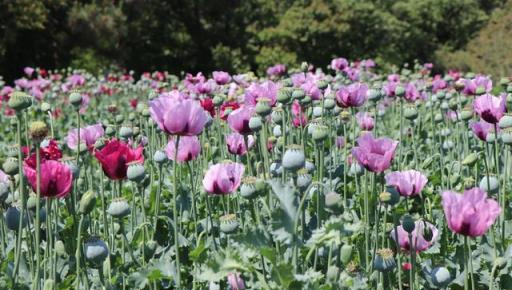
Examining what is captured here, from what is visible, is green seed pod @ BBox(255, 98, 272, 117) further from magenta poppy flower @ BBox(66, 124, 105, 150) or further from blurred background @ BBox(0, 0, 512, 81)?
blurred background @ BBox(0, 0, 512, 81)

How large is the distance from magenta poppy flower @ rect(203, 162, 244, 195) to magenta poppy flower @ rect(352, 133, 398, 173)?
27 cm

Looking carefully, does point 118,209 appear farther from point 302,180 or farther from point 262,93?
point 262,93

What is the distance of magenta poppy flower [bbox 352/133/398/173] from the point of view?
1.49 m

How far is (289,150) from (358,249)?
0.55 meters

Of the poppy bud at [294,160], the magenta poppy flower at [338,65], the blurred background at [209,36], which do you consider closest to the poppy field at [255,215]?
the poppy bud at [294,160]

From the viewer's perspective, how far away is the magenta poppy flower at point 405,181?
1.67 metres

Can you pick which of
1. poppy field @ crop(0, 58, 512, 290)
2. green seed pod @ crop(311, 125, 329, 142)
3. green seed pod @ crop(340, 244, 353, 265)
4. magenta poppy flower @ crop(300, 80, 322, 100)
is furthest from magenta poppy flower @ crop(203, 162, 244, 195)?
magenta poppy flower @ crop(300, 80, 322, 100)

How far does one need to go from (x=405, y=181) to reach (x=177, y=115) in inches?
23.6


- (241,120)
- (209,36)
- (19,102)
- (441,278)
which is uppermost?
(209,36)

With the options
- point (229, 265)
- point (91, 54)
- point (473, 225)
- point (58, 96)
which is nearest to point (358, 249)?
point (473, 225)

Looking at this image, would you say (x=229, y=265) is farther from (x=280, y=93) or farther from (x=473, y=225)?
(x=280, y=93)

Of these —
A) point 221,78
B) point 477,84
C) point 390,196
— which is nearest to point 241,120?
point 390,196

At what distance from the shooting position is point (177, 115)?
144 cm

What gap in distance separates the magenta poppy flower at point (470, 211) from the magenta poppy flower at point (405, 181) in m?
0.36
